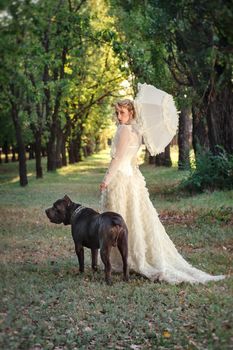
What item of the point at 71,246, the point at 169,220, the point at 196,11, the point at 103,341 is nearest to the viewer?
the point at 103,341

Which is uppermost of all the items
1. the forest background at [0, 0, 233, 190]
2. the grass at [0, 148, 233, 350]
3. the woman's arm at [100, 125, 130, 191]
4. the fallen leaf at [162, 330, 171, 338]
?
the forest background at [0, 0, 233, 190]

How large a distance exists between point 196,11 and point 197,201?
35.3 feet

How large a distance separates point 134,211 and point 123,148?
3.35 feet

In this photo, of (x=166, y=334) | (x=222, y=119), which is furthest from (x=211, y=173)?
(x=166, y=334)

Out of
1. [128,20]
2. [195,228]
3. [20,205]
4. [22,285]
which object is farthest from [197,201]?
[128,20]

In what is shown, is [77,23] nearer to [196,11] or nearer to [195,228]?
[195,228]

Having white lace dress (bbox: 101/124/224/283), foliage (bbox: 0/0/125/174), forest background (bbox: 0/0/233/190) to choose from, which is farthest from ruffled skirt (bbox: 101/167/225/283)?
foliage (bbox: 0/0/125/174)

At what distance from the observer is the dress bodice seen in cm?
905

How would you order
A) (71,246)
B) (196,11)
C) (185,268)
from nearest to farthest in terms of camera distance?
(196,11) → (185,268) → (71,246)

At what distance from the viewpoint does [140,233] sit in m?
9.12

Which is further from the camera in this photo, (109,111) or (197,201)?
(109,111)

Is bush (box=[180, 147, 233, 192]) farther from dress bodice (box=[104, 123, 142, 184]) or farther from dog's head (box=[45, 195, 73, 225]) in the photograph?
dog's head (box=[45, 195, 73, 225])

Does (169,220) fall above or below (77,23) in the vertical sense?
below

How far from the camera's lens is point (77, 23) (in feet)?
73.1
